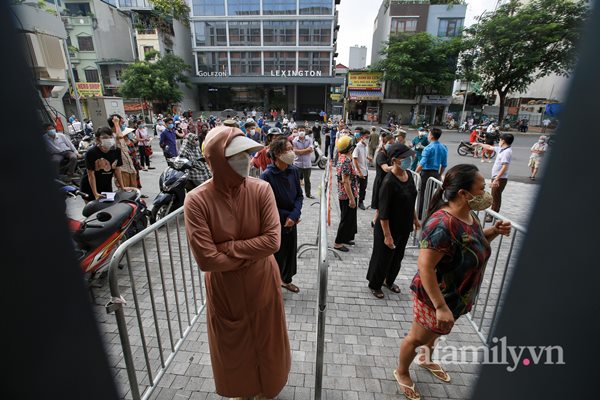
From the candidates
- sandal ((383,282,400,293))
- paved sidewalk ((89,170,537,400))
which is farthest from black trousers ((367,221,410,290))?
paved sidewalk ((89,170,537,400))

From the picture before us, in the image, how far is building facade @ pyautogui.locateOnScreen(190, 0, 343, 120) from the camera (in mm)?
35062

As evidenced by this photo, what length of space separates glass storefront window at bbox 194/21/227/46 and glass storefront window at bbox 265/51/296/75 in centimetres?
572

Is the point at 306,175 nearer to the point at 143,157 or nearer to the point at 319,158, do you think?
the point at 319,158

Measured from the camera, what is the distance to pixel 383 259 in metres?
3.44

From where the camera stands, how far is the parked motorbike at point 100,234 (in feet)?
10.5

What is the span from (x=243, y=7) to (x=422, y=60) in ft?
71.5

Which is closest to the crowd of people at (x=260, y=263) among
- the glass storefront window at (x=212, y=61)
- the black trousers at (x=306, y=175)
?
the black trousers at (x=306, y=175)

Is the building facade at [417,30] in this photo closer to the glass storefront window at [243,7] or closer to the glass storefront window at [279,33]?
the glass storefront window at [279,33]

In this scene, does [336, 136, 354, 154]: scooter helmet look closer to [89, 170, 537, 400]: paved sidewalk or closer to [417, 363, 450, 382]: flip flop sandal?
[89, 170, 537, 400]: paved sidewalk

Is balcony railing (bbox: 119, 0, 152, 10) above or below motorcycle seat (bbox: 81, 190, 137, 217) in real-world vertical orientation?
above

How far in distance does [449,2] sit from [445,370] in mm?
40626

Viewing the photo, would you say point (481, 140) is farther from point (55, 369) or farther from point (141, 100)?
point (141, 100)

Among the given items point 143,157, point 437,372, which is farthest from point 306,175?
point 143,157

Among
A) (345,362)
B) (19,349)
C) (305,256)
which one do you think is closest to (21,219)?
(19,349)
